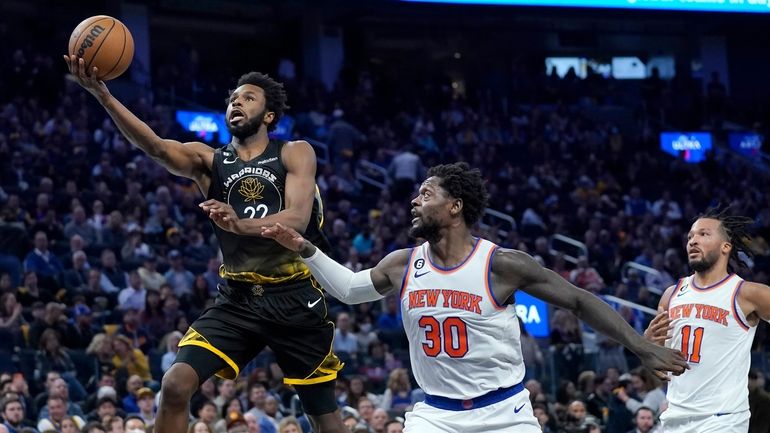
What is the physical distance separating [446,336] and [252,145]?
5.73 feet

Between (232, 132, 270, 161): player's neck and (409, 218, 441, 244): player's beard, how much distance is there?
1.21 metres

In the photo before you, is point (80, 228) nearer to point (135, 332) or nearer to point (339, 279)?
point (135, 332)

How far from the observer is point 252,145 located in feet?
24.8

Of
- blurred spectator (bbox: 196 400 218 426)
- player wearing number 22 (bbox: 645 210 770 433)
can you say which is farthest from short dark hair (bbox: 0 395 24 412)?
player wearing number 22 (bbox: 645 210 770 433)

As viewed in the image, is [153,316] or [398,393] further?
[153,316]

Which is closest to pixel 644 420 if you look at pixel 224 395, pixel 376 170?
pixel 224 395

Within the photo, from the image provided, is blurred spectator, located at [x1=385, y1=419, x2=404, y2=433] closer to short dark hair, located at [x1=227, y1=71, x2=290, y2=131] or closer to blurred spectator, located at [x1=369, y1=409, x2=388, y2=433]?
blurred spectator, located at [x1=369, y1=409, x2=388, y2=433]

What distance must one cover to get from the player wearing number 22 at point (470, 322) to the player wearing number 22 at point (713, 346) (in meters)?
1.61

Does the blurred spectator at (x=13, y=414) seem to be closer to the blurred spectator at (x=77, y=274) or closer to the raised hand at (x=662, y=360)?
the blurred spectator at (x=77, y=274)

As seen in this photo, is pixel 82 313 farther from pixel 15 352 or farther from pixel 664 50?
pixel 664 50

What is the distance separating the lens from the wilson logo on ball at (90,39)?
285 inches

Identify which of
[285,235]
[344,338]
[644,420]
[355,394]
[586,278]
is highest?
[285,235]

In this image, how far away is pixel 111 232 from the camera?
664 inches

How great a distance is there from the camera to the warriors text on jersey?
7.41 m
